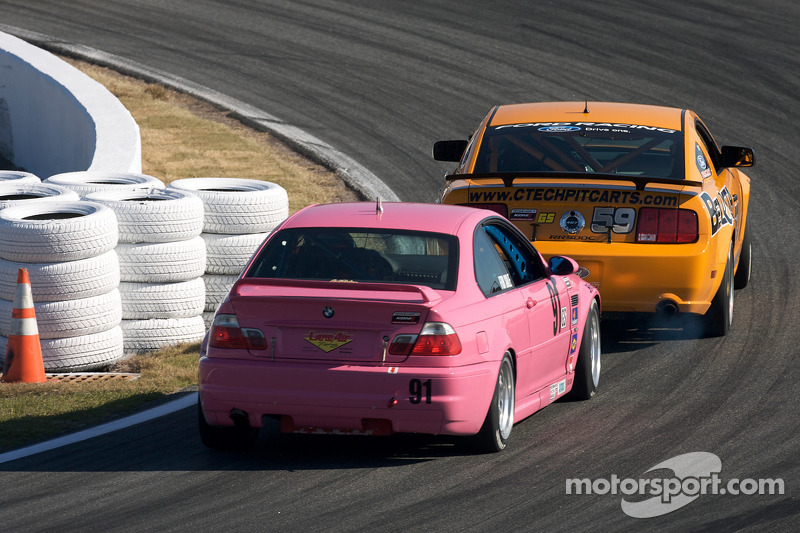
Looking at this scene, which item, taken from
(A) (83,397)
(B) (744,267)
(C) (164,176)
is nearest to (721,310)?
(B) (744,267)

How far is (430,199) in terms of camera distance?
15.6m

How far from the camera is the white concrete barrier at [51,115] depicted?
14884mm

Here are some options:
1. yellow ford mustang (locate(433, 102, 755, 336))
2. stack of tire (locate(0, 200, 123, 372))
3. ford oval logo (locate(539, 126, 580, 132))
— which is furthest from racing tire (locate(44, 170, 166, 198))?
ford oval logo (locate(539, 126, 580, 132))

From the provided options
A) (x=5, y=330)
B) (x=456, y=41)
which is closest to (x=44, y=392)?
(x=5, y=330)

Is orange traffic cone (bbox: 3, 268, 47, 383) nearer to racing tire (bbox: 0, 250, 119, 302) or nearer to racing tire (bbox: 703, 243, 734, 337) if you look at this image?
racing tire (bbox: 0, 250, 119, 302)

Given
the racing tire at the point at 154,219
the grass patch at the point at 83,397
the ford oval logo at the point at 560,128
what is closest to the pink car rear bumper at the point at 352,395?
the grass patch at the point at 83,397

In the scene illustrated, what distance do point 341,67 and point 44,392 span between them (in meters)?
14.0

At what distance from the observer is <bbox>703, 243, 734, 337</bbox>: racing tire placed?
1006cm

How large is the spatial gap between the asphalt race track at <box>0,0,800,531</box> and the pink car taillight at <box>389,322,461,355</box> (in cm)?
63

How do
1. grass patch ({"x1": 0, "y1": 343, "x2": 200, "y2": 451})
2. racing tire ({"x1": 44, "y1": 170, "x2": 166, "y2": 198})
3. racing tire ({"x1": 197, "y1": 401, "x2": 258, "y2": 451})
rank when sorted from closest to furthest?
racing tire ({"x1": 197, "y1": 401, "x2": 258, "y2": 451}) → grass patch ({"x1": 0, "y1": 343, "x2": 200, "y2": 451}) → racing tire ({"x1": 44, "y1": 170, "x2": 166, "y2": 198})

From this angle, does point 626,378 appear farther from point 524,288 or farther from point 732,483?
point 732,483

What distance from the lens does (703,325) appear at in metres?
10.3

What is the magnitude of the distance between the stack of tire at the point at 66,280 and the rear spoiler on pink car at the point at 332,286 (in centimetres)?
282

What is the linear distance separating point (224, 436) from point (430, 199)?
865cm
